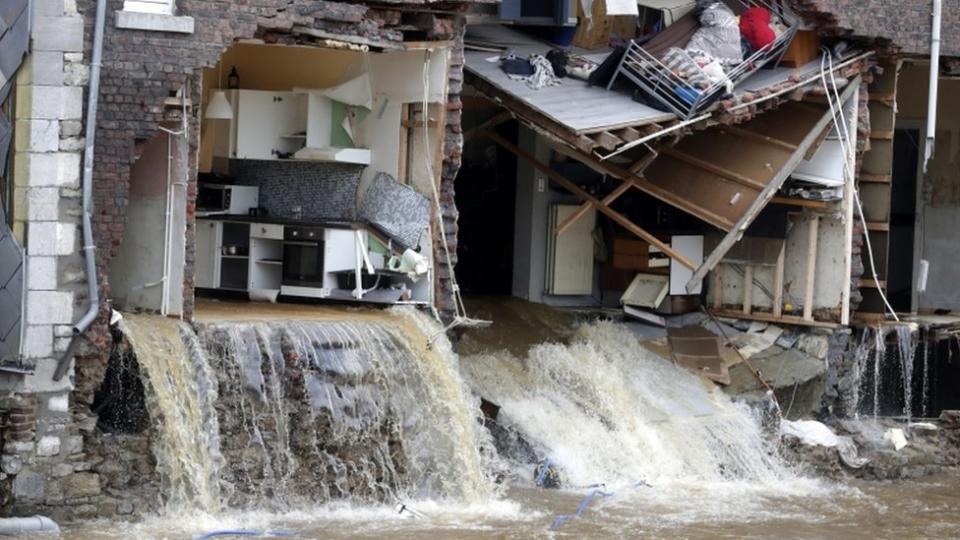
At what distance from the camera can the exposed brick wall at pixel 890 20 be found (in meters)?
22.1

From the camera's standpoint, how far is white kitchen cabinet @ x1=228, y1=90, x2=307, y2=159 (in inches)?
803

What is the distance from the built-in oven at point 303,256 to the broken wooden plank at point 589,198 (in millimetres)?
3649

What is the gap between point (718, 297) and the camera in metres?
23.4

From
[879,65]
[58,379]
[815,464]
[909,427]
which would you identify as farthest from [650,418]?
[58,379]

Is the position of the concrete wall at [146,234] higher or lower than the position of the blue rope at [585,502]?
higher

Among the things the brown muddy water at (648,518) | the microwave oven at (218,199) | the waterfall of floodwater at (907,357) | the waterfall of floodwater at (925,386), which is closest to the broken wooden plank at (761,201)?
the waterfall of floodwater at (907,357)

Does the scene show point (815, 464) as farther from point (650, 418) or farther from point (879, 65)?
point (879, 65)

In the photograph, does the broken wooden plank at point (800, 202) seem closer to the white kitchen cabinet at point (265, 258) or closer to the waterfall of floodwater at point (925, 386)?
the waterfall of floodwater at point (925, 386)

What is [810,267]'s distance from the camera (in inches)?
903

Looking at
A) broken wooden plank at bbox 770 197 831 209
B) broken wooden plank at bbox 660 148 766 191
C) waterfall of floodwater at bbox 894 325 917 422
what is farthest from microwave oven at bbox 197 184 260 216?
waterfall of floodwater at bbox 894 325 917 422

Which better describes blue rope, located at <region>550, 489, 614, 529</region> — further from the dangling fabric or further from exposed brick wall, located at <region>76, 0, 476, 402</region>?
the dangling fabric

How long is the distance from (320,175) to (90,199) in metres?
4.33

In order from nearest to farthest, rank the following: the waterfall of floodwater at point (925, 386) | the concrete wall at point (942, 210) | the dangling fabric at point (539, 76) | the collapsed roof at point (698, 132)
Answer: the collapsed roof at point (698, 132)
the dangling fabric at point (539, 76)
the waterfall of floodwater at point (925, 386)
the concrete wall at point (942, 210)

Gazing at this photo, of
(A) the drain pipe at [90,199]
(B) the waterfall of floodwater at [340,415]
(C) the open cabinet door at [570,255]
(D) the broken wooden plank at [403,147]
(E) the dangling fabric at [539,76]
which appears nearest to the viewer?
(A) the drain pipe at [90,199]
